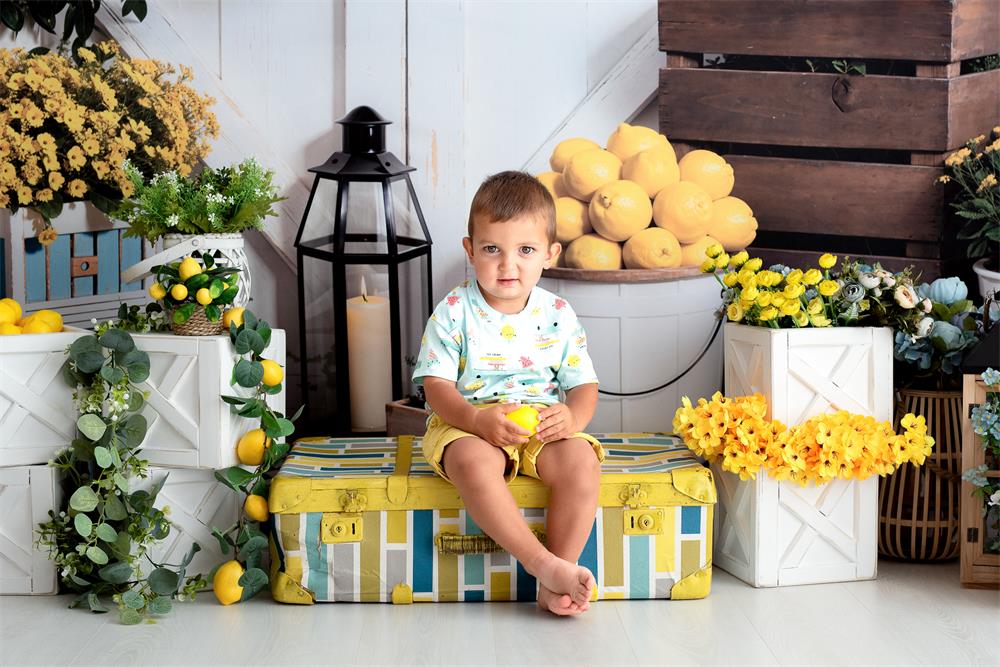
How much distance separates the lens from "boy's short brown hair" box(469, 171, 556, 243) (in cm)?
185

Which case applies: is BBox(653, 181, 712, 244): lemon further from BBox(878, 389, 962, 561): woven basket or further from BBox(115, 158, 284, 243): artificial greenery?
BBox(115, 158, 284, 243): artificial greenery

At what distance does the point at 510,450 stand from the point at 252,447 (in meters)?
0.46

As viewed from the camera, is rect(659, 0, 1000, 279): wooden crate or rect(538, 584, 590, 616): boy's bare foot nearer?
rect(538, 584, 590, 616): boy's bare foot

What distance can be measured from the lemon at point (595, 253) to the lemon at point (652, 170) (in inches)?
6.0

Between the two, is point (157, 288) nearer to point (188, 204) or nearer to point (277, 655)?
point (188, 204)

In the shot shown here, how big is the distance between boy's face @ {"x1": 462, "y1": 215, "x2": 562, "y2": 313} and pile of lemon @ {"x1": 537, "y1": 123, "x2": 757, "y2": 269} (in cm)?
40

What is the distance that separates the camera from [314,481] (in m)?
1.82

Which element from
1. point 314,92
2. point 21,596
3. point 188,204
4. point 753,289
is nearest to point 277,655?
point 21,596

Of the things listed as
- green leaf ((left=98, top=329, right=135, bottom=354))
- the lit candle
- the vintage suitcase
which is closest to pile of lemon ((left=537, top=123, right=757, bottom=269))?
the lit candle

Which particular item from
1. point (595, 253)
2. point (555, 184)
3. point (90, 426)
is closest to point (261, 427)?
point (90, 426)

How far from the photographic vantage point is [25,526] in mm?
1858

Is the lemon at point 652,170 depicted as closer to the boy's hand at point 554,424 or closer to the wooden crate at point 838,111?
the wooden crate at point 838,111

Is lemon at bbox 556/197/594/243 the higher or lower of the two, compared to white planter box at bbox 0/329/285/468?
higher

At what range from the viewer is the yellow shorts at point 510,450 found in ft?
5.93
